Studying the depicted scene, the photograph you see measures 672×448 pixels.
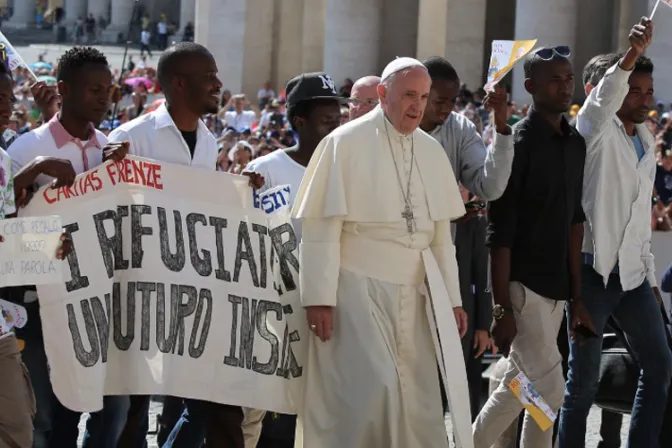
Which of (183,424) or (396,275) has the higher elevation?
(396,275)

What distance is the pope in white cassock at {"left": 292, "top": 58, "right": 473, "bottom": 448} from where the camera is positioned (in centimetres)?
685

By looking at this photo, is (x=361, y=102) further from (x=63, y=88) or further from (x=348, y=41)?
(x=348, y=41)

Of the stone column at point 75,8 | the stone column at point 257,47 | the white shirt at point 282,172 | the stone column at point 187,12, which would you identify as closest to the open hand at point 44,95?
the white shirt at point 282,172

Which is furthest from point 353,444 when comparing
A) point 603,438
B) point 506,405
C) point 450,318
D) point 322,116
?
point 603,438

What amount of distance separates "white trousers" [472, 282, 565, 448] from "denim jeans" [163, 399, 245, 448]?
138 centimetres

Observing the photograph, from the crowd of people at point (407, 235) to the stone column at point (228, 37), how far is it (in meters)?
29.4

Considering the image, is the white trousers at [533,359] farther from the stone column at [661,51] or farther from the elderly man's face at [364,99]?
the stone column at [661,51]

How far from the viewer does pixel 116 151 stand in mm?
6660

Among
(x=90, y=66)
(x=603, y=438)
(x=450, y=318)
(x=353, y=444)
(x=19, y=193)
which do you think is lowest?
(x=603, y=438)

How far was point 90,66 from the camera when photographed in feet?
22.4

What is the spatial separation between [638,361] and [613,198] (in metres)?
0.85

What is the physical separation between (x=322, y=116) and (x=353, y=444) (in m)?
1.72

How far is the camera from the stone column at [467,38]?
34.7 meters

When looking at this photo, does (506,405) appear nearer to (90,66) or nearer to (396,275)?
(396,275)
